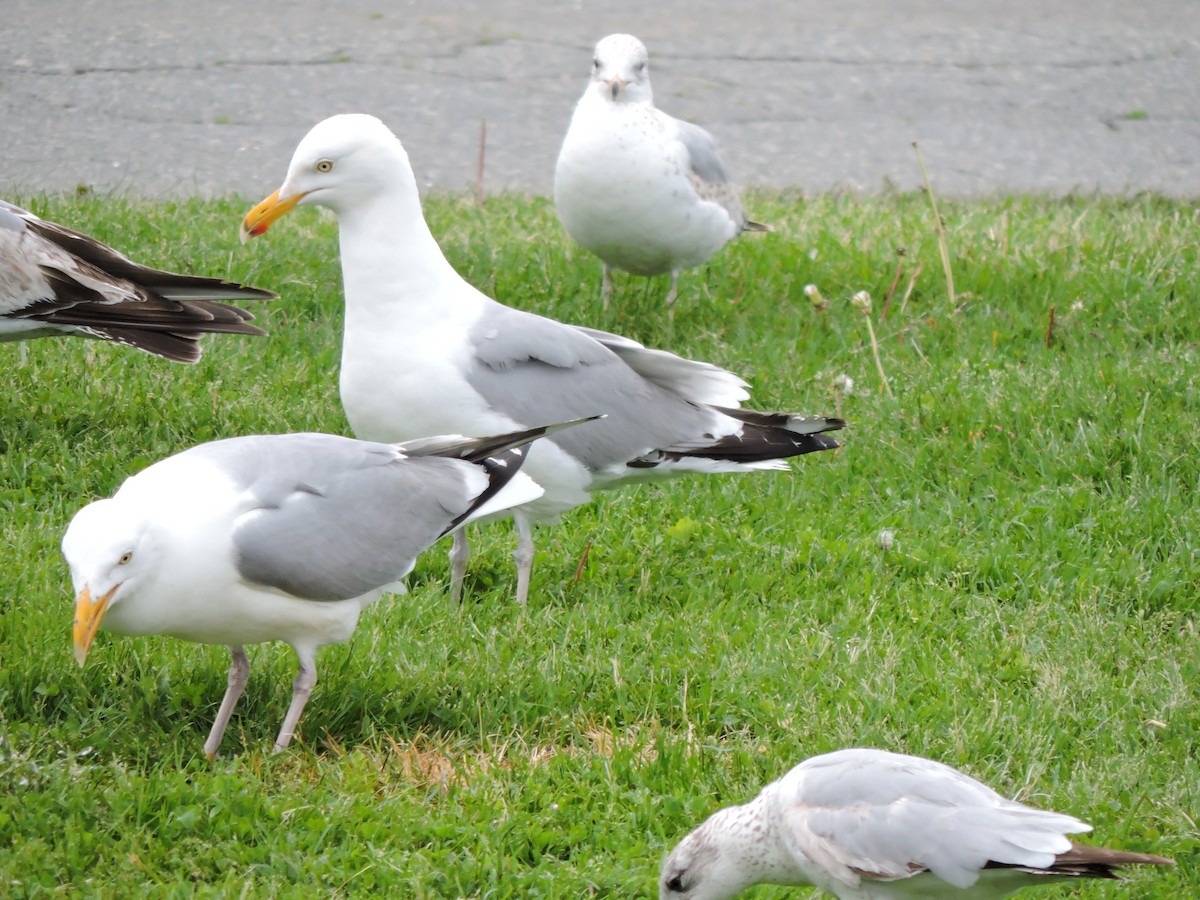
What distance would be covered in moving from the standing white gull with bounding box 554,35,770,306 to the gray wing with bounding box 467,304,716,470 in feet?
4.31

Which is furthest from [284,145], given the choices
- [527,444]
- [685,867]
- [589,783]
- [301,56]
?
[685,867]

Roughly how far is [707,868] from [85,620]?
4.45ft

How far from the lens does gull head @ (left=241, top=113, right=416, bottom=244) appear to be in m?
A: 4.09

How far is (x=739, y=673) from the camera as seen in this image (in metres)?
3.96

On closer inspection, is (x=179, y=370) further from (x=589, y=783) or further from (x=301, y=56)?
(x=301, y=56)

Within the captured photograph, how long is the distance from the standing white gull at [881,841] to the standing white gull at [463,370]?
1.54m

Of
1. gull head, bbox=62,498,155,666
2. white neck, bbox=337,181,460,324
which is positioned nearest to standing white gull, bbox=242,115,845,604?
white neck, bbox=337,181,460,324

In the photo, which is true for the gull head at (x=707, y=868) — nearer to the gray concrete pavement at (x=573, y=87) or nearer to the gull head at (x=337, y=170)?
the gull head at (x=337, y=170)

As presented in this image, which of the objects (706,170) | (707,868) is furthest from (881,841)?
(706,170)

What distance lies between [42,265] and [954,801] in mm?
3578

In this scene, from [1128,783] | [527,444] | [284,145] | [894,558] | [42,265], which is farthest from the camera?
[284,145]

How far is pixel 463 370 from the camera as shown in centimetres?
418

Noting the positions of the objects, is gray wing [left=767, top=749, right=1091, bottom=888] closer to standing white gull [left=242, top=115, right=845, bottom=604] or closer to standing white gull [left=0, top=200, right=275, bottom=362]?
standing white gull [left=242, top=115, right=845, bottom=604]

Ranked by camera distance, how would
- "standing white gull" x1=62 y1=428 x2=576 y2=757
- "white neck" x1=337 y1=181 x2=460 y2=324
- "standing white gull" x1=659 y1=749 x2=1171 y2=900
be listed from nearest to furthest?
"standing white gull" x1=659 y1=749 x2=1171 y2=900 < "standing white gull" x1=62 y1=428 x2=576 y2=757 < "white neck" x1=337 y1=181 x2=460 y2=324
